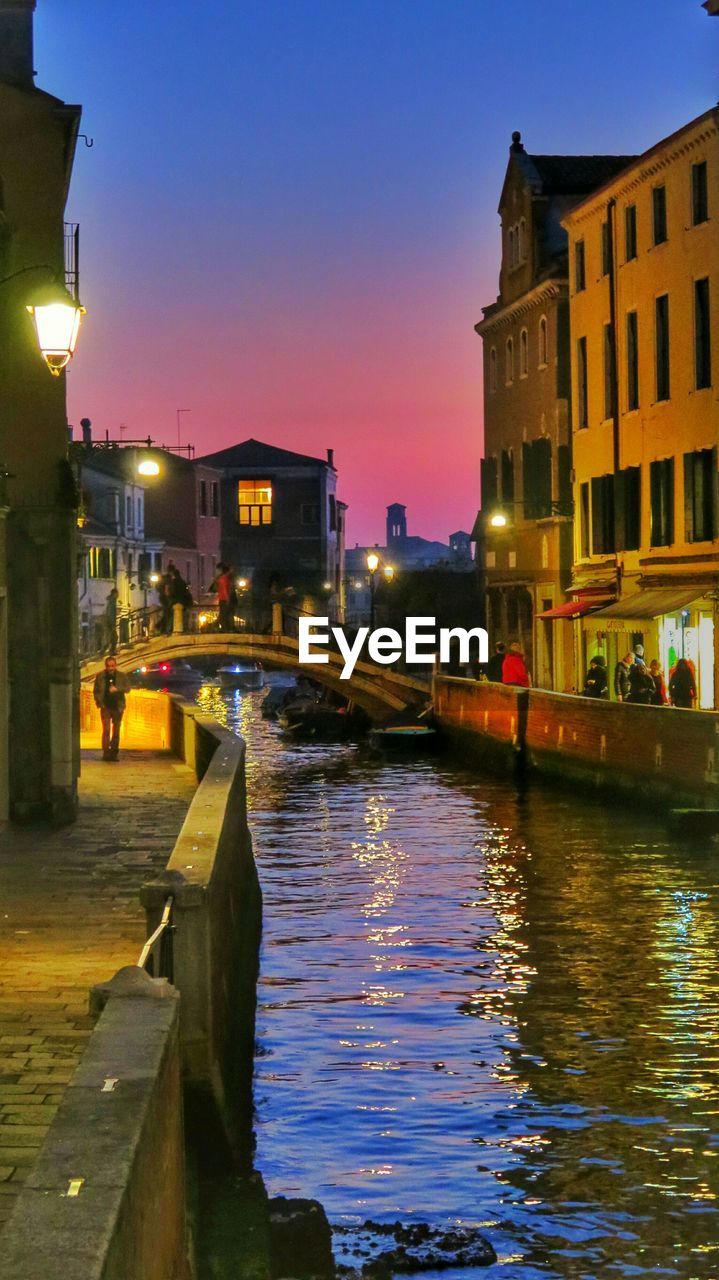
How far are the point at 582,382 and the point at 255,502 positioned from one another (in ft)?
171

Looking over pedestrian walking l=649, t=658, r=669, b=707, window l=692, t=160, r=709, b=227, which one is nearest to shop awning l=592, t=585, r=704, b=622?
pedestrian walking l=649, t=658, r=669, b=707

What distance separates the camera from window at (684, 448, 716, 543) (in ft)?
116

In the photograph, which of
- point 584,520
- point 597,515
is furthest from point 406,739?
point 597,515

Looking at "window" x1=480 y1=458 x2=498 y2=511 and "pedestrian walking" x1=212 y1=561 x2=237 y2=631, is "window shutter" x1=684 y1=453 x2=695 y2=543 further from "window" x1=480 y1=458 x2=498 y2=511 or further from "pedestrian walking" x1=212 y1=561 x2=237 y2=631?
"window" x1=480 y1=458 x2=498 y2=511

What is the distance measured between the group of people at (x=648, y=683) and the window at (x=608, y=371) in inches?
273

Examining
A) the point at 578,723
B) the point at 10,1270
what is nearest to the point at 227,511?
the point at 578,723

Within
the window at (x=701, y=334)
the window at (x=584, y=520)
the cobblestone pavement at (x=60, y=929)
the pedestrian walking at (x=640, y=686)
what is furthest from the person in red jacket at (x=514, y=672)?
the cobblestone pavement at (x=60, y=929)

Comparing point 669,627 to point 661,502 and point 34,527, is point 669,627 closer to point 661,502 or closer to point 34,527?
point 661,502

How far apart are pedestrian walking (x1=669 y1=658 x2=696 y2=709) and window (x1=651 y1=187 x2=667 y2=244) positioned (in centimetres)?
957

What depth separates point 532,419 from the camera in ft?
169

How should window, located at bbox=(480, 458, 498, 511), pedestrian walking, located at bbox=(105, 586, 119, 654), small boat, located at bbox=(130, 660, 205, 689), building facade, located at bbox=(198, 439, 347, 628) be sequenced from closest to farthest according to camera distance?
pedestrian walking, located at bbox=(105, 586, 119, 654) < window, located at bbox=(480, 458, 498, 511) < small boat, located at bbox=(130, 660, 205, 689) < building facade, located at bbox=(198, 439, 347, 628)

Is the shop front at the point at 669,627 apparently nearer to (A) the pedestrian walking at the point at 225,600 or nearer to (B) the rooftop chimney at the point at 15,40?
(A) the pedestrian walking at the point at 225,600

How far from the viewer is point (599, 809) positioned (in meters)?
32.6

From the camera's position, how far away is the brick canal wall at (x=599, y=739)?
27969 millimetres
